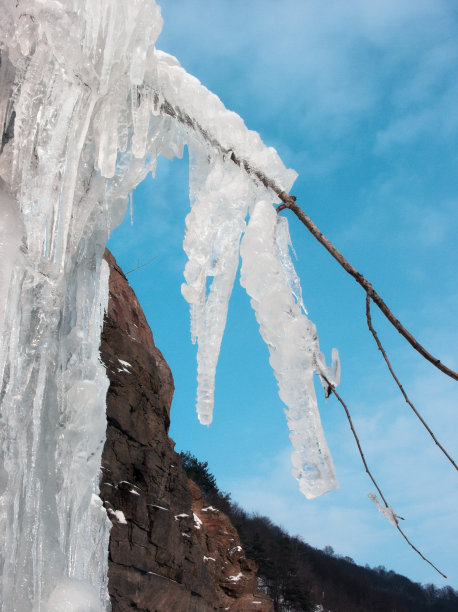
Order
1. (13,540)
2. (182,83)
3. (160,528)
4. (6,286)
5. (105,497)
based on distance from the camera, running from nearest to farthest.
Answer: (6,286) < (13,540) < (182,83) < (105,497) < (160,528)

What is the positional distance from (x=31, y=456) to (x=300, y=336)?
0.97 meters

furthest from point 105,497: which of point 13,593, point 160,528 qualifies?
point 13,593

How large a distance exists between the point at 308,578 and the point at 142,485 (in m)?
39.0

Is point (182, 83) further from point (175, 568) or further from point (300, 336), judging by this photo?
point (175, 568)

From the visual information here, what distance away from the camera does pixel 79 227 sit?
1.72 metres

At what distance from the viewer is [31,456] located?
1730 millimetres

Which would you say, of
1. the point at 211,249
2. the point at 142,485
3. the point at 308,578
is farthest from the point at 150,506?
the point at 308,578

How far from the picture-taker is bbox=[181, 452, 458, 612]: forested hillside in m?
30.5

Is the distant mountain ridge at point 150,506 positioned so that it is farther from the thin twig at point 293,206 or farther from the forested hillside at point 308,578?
the forested hillside at point 308,578

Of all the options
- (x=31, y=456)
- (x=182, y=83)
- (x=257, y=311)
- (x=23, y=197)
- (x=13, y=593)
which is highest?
(x=182, y=83)

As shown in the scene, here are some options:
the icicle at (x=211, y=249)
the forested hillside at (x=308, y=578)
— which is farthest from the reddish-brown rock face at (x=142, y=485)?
the forested hillside at (x=308, y=578)

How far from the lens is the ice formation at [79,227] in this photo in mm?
1556

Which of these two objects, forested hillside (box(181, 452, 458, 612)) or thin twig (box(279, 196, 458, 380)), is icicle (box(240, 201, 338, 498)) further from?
forested hillside (box(181, 452, 458, 612))

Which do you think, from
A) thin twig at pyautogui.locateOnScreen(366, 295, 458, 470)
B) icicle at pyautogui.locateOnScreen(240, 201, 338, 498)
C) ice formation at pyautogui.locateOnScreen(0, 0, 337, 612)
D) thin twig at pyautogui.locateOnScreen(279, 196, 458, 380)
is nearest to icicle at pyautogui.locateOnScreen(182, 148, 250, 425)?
ice formation at pyautogui.locateOnScreen(0, 0, 337, 612)
